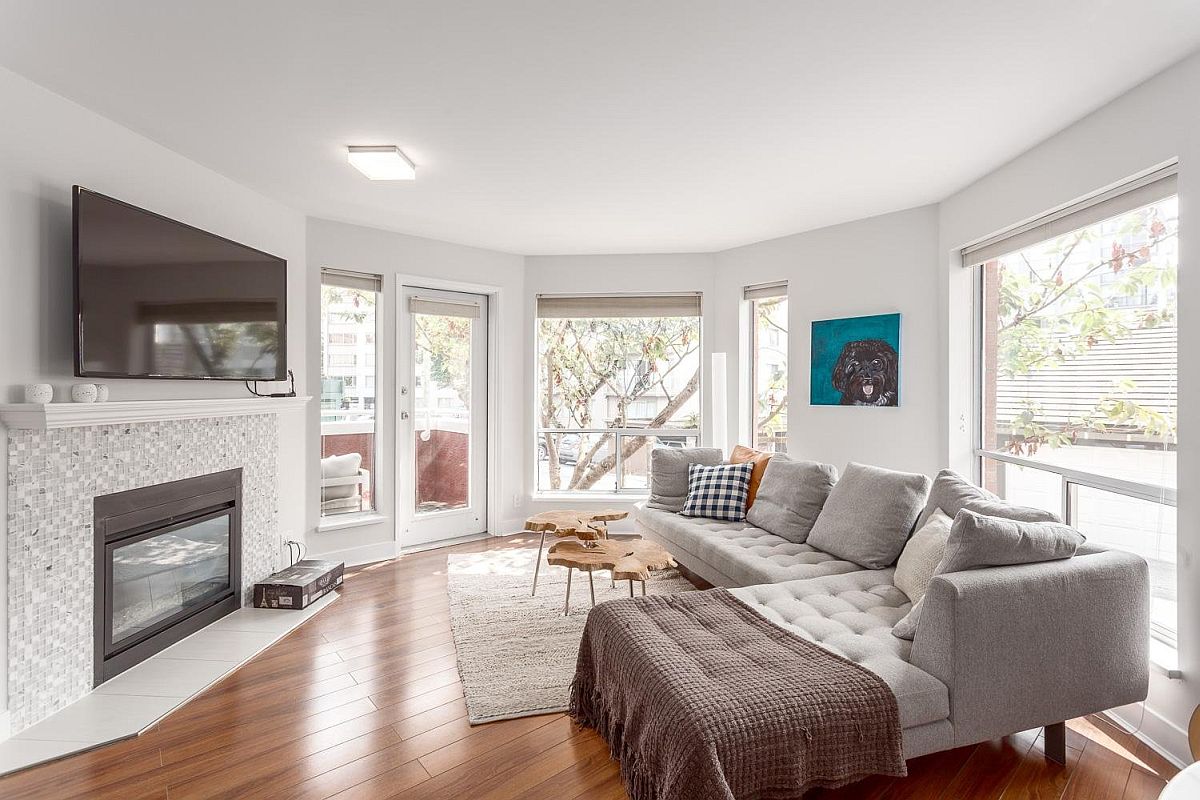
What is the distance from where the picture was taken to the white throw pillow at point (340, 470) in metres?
4.30

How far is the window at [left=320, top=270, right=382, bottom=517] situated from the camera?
427 centimetres

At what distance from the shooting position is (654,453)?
176 inches

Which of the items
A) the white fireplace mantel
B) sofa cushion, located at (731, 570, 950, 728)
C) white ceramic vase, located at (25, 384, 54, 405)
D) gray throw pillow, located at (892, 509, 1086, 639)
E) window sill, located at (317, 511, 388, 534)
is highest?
white ceramic vase, located at (25, 384, 54, 405)

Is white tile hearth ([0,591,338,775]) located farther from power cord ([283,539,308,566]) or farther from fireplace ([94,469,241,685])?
power cord ([283,539,308,566])

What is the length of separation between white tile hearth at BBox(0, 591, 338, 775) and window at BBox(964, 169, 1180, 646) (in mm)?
3869

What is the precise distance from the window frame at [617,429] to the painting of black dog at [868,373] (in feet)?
4.18

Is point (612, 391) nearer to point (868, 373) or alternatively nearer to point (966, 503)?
point (868, 373)

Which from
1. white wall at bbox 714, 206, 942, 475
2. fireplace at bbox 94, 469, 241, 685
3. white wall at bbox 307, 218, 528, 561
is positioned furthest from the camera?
white wall at bbox 307, 218, 528, 561

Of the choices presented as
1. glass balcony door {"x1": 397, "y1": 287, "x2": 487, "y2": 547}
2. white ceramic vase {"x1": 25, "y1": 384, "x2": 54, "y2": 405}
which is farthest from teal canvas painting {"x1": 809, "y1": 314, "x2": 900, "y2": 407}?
white ceramic vase {"x1": 25, "y1": 384, "x2": 54, "y2": 405}

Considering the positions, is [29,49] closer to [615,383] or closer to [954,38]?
[954,38]

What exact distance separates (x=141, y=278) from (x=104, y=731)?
70.3 inches

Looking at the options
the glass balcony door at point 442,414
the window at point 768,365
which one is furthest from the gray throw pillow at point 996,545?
the glass balcony door at point 442,414

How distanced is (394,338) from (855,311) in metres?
3.31

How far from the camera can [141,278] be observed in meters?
2.64
